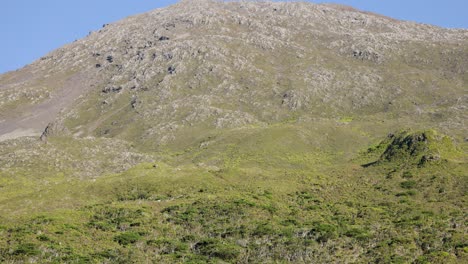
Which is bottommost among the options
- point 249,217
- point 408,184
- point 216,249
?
point 216,249

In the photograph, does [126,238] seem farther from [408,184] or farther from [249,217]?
Result: [408,184]

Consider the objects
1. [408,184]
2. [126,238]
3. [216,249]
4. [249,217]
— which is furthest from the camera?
[408,184]

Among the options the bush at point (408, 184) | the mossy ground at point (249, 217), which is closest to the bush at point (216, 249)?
the mossy ground at point (249, 217)

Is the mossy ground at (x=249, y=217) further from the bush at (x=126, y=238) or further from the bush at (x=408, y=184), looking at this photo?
the bush at (x=408, y=184)

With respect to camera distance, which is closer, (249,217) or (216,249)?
(216,249)

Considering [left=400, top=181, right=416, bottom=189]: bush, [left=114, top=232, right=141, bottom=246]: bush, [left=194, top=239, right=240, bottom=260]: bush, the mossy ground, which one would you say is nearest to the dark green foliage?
[left=400, top=181, right=416, bottom=189]: bush

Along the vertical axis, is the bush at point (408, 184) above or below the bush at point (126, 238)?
above

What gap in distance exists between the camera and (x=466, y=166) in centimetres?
10644

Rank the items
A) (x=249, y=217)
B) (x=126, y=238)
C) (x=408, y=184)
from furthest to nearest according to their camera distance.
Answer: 1. (x=408, y=184)
2. (x=249, y=217)
3. (x=126, y=238)

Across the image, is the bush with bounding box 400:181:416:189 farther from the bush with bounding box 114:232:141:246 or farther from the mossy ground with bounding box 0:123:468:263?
the bush with bounding box 114:232:141:246

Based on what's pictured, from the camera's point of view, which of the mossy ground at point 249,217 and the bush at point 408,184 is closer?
the mossy ground at point 249,217

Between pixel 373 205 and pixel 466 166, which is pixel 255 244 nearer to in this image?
pixel 373 205

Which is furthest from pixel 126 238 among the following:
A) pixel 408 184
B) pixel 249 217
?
pixel 408 184

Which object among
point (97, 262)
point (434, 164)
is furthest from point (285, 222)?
point (434, 164)
